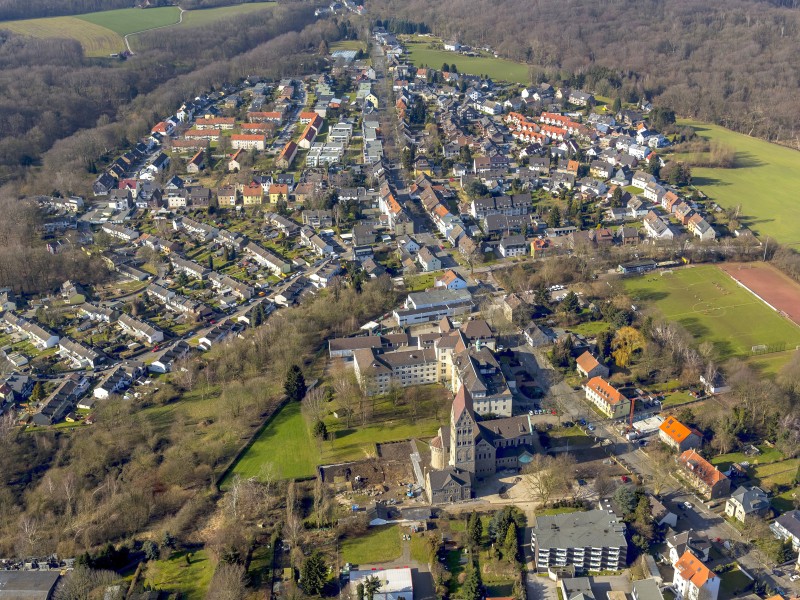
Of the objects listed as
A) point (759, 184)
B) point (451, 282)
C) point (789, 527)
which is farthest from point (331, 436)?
point (759, 184)

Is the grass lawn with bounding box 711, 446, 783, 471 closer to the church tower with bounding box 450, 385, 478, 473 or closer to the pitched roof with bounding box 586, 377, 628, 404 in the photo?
the pitched roof with bounding box 586, 377, 628, 404

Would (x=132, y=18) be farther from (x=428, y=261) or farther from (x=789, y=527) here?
(x=789, y=527)

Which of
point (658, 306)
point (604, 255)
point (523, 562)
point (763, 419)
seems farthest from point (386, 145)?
point (523, 562)

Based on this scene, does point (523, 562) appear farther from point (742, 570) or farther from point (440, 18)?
point (440, 18)

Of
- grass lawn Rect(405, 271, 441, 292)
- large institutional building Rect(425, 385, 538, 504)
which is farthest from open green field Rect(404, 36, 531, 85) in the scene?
large institutional building Rect(425, 385, 538, 504)

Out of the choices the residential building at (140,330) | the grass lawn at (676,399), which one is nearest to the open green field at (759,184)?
the grass lawn at (676,399)

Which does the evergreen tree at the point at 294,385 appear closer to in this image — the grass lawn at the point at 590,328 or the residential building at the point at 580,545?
the residential building at the point at 580,545

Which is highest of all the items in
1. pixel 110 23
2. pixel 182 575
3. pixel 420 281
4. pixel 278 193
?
pixel 110 23

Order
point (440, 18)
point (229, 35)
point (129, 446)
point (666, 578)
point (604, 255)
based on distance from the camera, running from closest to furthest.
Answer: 1. point (666, 578)
2. point (129, 446)
3. point (604, 255)
4. point (229, 35)
5. point (440, 18)
